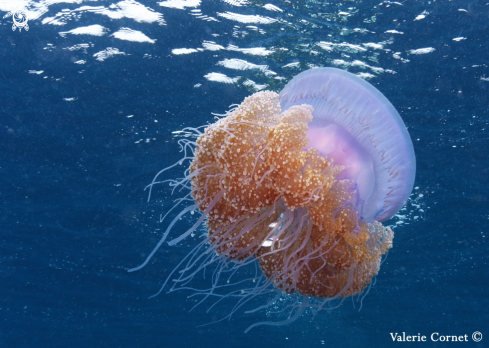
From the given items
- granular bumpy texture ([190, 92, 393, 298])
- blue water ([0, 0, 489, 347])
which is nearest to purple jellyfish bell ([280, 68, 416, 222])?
granular bumpy texture ([190, 92, 393, 298])

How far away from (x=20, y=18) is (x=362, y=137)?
241 inches

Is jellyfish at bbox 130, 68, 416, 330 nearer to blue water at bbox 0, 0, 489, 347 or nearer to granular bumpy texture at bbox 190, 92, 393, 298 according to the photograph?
granular bumpy texture at bbox 190, 92, 393, 298

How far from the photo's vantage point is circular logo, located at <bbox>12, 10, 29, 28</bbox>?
582 centimetres

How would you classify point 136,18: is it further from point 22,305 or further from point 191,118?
point 22,305

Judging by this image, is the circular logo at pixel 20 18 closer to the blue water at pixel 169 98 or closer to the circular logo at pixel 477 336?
the blue water at pixel 169 98

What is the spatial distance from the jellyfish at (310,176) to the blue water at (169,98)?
11.5 feet

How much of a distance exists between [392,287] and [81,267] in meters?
16.6

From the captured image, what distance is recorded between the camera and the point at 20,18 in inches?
233

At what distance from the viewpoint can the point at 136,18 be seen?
5.98m

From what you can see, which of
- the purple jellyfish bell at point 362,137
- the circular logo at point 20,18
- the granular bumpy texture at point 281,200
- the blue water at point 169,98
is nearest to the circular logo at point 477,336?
the blue water at point 169,98

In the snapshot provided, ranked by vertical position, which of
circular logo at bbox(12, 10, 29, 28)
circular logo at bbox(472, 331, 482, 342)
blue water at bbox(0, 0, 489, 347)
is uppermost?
circular logo at bbox(12, 10, 29, 28)

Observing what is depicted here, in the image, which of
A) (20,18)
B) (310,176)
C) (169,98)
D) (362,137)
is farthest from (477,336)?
(20,18)

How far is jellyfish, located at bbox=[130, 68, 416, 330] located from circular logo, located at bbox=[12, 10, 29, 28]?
518cm

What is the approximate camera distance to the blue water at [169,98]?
5918 millimetres
